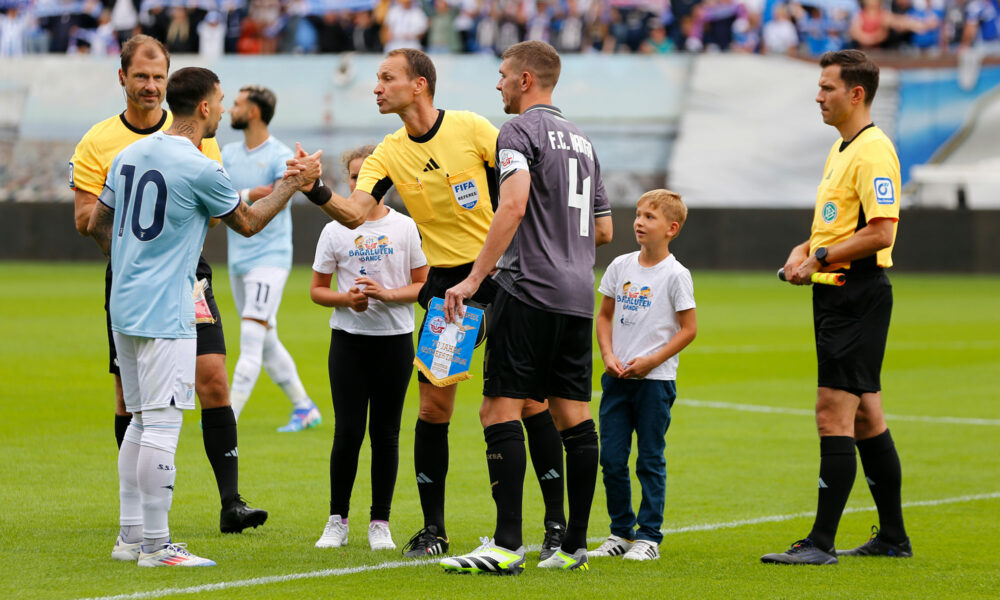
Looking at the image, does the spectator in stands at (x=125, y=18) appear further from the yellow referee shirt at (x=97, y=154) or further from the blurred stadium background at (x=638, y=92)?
the yellow referee shirt at (x=97, y=154)

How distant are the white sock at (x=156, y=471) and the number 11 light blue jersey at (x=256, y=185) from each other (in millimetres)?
4102

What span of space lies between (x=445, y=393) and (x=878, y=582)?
209 centimetres

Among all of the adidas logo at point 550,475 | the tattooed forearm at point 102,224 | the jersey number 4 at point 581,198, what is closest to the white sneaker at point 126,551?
the tattooed forearm at point 102,224

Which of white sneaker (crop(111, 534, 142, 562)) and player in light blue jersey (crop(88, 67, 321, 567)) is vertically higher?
player in light blue jersey (crop(88, 67, 321, 567))

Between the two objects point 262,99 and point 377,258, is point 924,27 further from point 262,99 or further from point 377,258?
point 377,258

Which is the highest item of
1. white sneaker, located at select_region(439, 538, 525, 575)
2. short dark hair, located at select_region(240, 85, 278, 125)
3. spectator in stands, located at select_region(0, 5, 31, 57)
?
spectator in stands, located at select_region(0, 5, 31, 57)

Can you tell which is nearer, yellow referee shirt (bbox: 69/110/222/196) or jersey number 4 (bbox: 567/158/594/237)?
jersey number 4 (bbox: 567/158/594/237)

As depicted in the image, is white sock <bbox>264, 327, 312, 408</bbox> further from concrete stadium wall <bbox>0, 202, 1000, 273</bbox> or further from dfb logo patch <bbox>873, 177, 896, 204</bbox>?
concrete stadium wall <bbox>0, 202, 1000, 273</bbox>

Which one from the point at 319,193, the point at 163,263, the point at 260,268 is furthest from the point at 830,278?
the point at 260,268

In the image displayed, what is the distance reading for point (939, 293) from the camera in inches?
923

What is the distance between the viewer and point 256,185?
9836mm

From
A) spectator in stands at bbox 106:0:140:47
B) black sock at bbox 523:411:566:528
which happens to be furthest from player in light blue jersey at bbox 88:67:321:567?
spectator in stands at bbox 106:0:140:47

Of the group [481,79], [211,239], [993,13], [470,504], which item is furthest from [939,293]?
[470,504]

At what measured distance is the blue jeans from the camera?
6.31 metres
